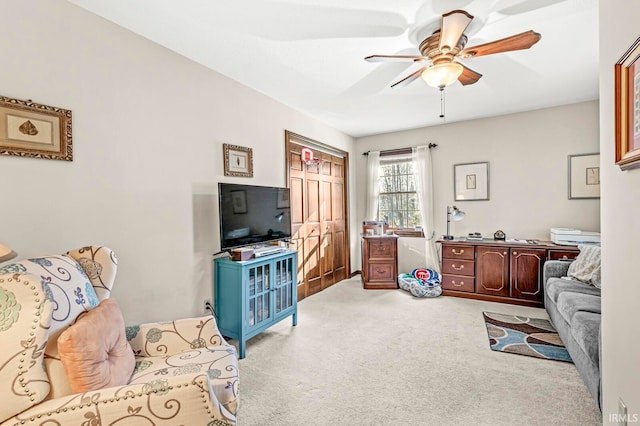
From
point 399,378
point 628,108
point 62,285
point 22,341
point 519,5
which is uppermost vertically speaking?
point 519,5

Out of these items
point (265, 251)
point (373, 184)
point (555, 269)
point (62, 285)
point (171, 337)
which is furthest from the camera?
point (373, 184)

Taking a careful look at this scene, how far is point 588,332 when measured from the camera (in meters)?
1.89

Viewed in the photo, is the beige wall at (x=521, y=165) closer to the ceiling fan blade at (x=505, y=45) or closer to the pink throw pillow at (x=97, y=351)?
the ceiling fan blade at (x=505, y=45)

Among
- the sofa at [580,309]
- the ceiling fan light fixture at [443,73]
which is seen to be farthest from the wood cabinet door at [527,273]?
the ceiling fan light fixture at [443,73]

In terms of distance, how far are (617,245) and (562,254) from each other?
2825mm

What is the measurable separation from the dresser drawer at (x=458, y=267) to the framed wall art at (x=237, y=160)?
2917 mm

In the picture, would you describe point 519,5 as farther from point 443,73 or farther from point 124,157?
point 124,157

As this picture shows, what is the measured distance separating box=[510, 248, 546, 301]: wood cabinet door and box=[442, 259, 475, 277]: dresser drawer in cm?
47

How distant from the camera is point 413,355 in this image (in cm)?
251

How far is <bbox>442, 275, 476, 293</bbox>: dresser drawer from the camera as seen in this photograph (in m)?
4.03

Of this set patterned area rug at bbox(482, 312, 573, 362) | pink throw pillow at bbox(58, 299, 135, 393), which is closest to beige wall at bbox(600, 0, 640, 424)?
patterned area rug at bbox(482, 312, 573, 362)

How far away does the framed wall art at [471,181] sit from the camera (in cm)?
440

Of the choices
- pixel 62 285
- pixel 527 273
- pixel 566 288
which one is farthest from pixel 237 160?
pixel 527 273

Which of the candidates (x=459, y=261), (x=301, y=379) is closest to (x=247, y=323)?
(x=301, y=379)
